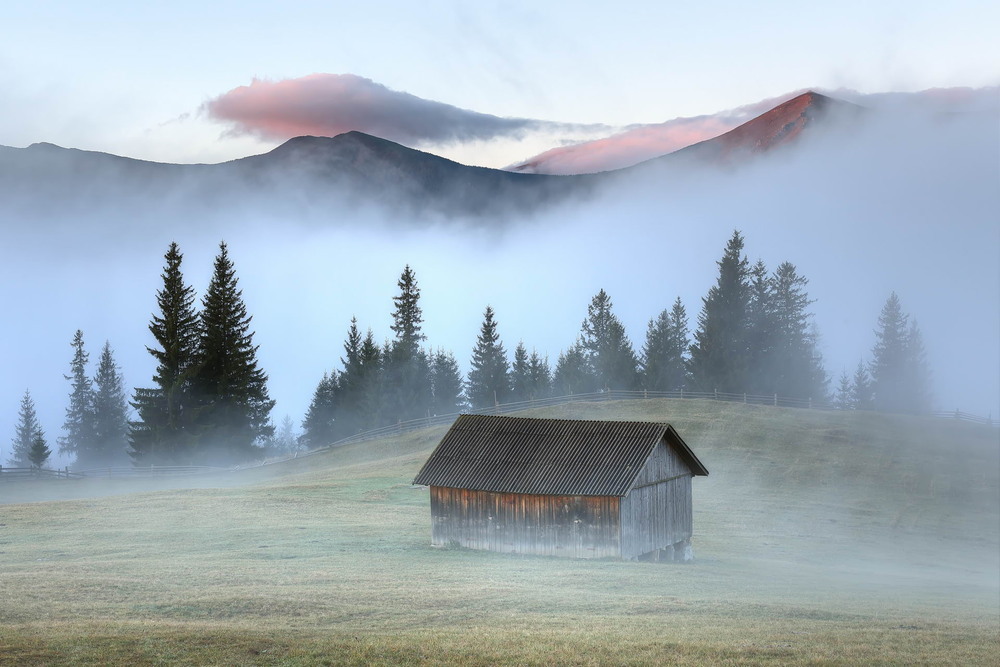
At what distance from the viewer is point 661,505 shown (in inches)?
1693

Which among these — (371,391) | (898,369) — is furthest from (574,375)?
(898,369)

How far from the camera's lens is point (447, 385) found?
12450 cm

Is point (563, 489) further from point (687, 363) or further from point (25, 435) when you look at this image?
point (25, 435)

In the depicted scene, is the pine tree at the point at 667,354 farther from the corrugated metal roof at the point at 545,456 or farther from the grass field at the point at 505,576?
the corrugated metal roof at the point at 545,456

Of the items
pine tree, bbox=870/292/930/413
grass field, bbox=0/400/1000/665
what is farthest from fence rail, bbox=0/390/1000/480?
pine tree, bbox=870/292/930/413

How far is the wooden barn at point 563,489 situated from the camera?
132 ft

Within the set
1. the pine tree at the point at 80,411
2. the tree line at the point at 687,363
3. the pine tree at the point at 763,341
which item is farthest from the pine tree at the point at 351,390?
the pine tree at the point at 763,341

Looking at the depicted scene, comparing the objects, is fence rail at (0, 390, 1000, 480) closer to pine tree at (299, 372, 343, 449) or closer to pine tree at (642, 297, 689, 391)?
pine tree at (642, 297, 689, 391)

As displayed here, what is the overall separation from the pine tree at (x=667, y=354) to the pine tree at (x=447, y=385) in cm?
2464

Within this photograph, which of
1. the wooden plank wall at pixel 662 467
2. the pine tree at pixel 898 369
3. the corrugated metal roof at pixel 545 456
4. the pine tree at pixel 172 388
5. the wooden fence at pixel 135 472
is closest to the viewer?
the corrugated metal roof at pixel 545 456

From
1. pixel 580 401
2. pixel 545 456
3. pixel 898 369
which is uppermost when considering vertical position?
pixel 898 369

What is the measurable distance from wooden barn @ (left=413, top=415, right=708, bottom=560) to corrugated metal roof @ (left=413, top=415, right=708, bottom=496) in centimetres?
5

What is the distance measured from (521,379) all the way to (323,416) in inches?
1065

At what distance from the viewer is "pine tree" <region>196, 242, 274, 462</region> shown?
95250 millimetres
